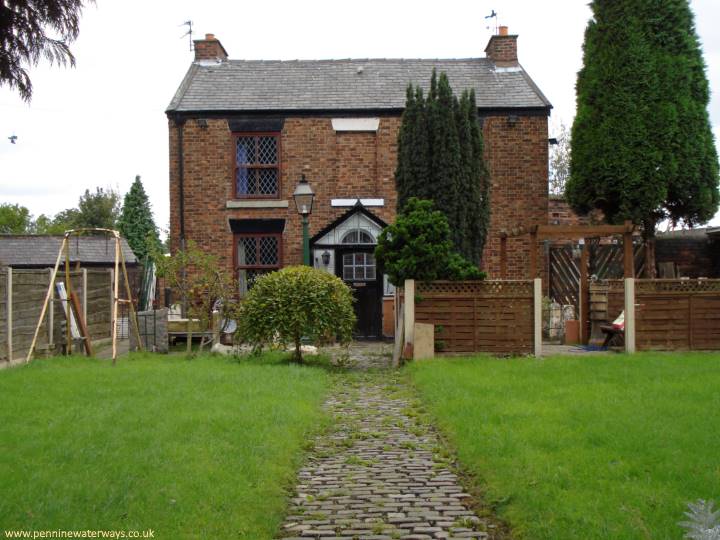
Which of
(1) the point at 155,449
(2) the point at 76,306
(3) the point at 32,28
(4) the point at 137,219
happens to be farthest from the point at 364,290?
(4) the point at 137,219

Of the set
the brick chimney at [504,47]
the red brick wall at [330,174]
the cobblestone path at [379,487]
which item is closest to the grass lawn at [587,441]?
the cobblestone path at [379,487]

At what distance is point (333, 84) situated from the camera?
22219 mm

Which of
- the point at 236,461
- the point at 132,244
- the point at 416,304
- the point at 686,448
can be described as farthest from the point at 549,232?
the point at 132,244

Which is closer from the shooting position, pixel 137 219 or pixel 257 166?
pixel 257 166

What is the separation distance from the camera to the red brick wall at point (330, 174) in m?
21.1

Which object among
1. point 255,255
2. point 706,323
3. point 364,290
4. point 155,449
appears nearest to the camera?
point 155,449

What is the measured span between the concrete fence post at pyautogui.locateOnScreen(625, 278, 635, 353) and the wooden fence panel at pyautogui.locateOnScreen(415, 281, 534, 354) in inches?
70.6

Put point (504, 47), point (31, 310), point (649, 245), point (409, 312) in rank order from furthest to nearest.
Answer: point (504, 47), point (649, 245), point (31, 310), point (409, 312)

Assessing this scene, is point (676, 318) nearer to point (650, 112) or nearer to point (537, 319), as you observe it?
point (537, 319)

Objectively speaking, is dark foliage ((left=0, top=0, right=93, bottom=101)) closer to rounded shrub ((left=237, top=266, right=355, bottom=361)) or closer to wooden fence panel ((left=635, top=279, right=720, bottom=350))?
rounded shrub ((left=237, top=266, right=355, bottom=361))

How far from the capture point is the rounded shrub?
46.6 feet

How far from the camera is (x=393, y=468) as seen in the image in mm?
7359

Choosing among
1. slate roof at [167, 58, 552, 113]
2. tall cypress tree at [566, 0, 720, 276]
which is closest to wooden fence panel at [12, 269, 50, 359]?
slate roof at [167, 58, 552, 113]

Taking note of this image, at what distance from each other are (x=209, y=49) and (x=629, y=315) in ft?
46.9
